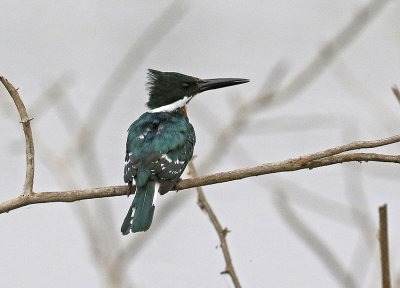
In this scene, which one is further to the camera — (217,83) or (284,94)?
(217,83)

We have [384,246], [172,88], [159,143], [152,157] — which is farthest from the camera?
[172,88]

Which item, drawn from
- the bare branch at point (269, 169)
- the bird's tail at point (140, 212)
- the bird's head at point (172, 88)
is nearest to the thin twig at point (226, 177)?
the bare branch at point (269, 169)

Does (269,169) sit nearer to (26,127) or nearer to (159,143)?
(26,127)

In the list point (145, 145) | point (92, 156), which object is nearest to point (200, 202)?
point (145, 145)

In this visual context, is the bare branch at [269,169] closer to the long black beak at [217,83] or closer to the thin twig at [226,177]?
the thin twig at [226,177]

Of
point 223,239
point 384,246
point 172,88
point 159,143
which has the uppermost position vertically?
point 172,88

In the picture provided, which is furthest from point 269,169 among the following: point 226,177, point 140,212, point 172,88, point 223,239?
point 172,88

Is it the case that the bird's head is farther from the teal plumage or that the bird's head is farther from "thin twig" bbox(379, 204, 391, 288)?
"thin twig" bbox(379, 204, 391, 288)
